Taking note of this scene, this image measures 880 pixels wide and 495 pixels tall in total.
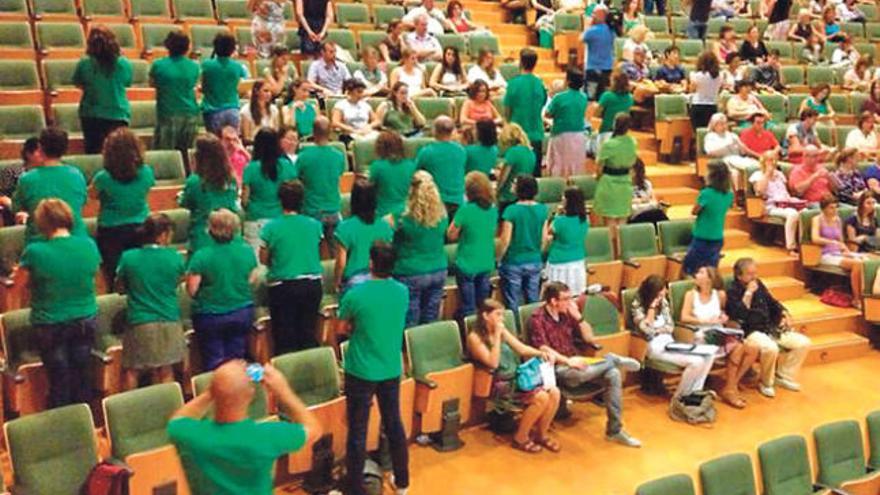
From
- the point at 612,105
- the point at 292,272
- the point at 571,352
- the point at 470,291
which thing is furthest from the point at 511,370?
the point at 612,105

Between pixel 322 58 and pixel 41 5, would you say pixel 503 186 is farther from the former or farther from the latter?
pixel 41 5

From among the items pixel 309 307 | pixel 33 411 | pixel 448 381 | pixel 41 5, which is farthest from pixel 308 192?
pixel 41 5

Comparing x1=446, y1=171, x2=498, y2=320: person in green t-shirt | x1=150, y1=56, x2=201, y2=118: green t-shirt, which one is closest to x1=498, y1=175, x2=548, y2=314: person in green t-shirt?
x1=446, y1=171, x2=498, y2=320: person in green t-shirt

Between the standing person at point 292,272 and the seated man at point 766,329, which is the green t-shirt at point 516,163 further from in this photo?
the standing person at point 292,272

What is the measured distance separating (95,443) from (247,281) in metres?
1.09

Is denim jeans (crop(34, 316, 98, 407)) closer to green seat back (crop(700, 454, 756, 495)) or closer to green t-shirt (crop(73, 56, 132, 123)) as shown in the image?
green t-shirt (crop(73, 56, 132, 123))

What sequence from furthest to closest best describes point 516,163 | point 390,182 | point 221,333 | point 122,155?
point 516,163, point 390,182, point 122,155, point 221,333

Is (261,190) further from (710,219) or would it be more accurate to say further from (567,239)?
(710,219)

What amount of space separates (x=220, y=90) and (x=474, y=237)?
210 centimetres

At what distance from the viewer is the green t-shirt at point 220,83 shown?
664 centimetres

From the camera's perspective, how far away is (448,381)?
546 centimetres

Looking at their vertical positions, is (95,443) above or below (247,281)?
Result: below

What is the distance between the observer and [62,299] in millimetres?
4656

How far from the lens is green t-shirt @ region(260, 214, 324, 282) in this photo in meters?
5.23
